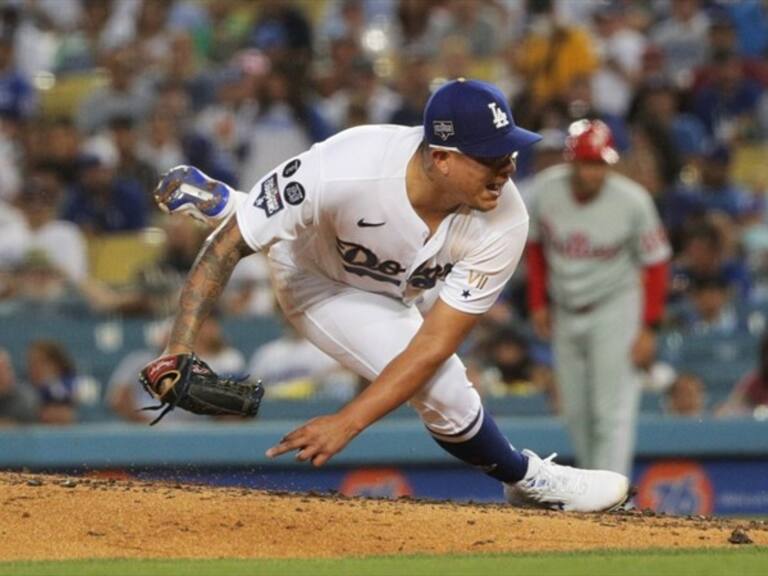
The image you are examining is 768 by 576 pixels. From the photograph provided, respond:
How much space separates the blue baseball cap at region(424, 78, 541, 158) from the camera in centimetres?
605

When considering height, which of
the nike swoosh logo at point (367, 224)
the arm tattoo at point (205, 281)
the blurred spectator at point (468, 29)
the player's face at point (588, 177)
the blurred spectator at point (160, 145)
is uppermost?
the blurred spectator at point (468, 29)

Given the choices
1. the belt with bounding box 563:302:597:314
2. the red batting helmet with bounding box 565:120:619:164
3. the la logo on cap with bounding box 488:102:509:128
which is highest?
the red batting helmet with bounding box 565:120:619:164

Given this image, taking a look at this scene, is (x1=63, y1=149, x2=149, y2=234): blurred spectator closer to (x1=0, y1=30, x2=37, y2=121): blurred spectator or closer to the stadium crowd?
the stadium crowd

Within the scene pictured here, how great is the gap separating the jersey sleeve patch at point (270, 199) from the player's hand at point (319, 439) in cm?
84

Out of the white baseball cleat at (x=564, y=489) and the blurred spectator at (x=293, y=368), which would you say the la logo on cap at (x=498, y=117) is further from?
the blurred spectator at (x=293, y=368)

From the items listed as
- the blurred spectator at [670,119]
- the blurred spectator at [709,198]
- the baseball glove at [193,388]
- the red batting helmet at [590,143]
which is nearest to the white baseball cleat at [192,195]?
the baseball glove at [193,388]

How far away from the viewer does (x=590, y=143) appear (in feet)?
33.3

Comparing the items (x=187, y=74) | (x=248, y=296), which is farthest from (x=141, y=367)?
(x=187, y=74)

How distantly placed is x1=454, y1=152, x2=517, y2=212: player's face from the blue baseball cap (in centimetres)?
5

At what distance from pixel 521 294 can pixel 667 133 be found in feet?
7.36

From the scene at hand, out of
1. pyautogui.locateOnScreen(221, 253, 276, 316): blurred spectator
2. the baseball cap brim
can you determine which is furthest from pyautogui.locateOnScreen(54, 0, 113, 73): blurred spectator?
the baseball cap brim

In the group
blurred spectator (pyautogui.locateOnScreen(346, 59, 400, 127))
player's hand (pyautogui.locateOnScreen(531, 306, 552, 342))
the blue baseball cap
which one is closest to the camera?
the blue baseball cap

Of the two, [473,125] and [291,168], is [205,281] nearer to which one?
[291,168]

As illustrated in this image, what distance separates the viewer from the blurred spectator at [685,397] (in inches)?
436
